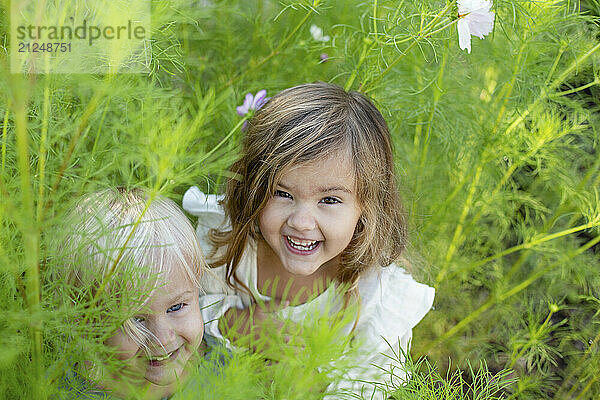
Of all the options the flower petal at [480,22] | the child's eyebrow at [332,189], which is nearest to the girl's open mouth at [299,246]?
the child's eyebrow at [332,189]

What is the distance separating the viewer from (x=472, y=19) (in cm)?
93

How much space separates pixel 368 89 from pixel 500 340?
2.79ft

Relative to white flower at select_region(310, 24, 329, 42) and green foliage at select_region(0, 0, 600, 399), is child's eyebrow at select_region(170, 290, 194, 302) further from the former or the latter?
white flower at select_region(310, 24, 329, 42)

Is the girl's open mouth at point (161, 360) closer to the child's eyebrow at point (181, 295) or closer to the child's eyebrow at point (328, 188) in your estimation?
the child's eyebrow at point (181, 295)

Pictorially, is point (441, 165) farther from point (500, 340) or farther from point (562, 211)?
point (500, 340)

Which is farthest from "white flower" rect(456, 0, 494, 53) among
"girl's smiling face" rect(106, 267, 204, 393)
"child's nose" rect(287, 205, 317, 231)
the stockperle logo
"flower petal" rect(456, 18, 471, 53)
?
"girl's smiling face" rect(106, 267, 204, 393)

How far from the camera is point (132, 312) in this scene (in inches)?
28.4

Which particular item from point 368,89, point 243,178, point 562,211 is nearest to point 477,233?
point 562,211

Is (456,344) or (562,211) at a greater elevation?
(562,211)

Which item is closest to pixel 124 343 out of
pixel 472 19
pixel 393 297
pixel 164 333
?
pixel 164 333

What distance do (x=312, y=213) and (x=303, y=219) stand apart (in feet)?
0.06

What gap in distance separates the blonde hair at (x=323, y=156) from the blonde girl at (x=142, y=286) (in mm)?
158

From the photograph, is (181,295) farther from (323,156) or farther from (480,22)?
(480,22)

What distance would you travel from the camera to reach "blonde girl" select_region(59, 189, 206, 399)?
774 millimetres
